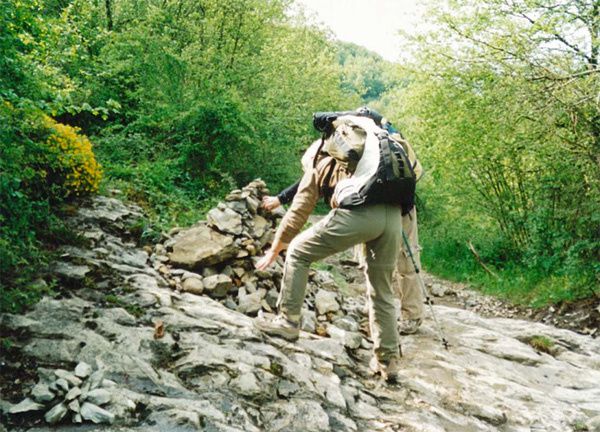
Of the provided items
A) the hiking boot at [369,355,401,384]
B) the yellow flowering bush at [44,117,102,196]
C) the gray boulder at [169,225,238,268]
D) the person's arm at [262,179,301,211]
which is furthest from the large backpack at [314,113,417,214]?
the yellow flowering bush at [44,117,102,196]

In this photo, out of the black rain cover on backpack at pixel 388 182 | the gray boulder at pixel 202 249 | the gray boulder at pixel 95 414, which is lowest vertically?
the gray boulder at pixel 95 414

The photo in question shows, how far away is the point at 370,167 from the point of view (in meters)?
3.77

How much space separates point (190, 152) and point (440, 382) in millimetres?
8380

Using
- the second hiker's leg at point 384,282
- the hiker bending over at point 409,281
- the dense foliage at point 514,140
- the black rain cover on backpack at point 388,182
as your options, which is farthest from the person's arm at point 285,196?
the dense foliage at point 514,140

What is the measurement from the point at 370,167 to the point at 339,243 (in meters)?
0.68

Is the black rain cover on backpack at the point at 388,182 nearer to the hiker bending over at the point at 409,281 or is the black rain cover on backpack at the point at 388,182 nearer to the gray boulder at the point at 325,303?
the hiker bending over at the point at 409,281

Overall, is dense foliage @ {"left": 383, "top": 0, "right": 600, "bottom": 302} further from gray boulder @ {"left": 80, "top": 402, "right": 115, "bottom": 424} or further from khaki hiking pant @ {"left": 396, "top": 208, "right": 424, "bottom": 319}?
gray boulder @ {"left": 80, "top": 402, "right": 115, "bottom": 424}

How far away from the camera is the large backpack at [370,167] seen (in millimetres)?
3719

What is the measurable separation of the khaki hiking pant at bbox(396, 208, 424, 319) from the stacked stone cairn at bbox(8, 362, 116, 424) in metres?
3.61

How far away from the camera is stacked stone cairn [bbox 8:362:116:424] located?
8.60 ft

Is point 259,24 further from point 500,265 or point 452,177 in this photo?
point 500,265

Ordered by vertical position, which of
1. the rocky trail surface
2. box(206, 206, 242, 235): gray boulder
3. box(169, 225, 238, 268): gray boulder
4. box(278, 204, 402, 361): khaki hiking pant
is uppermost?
box(278, 204, 402, 361): khaki hiking pant

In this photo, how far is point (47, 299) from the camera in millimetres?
3988

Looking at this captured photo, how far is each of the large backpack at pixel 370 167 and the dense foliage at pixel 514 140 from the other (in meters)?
6.33
